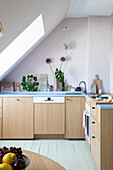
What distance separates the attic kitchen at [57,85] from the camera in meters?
3.33

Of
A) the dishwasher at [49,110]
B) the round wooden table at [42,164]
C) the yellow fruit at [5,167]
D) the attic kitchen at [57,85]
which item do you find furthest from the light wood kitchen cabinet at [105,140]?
the dishwasher at [49,110]

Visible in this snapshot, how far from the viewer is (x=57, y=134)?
402 cm

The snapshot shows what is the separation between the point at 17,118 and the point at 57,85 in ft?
3.75

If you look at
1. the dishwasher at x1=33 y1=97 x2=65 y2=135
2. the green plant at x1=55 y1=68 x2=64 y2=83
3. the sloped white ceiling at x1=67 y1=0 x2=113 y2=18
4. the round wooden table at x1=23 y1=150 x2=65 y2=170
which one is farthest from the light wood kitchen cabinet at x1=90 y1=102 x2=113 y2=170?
the sloped white ceiling at x1=67 y1=0 x2=113 y2=18

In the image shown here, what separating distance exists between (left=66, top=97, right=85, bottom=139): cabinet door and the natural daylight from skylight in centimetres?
133

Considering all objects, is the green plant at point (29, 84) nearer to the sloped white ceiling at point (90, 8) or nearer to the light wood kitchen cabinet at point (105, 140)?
the sloped white ceiling at point (90, 8)

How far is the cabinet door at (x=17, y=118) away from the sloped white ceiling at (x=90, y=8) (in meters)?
1.95

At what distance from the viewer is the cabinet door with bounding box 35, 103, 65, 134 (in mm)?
3965

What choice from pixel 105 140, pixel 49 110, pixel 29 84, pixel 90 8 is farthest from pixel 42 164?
pixel 90 8

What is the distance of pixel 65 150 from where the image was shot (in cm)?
342

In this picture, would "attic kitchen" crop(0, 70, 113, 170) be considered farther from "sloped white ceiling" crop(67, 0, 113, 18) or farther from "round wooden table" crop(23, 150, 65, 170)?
"round wooden table" crop(23, 150, 65, 170)

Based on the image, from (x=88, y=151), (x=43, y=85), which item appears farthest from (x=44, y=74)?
(x=88, y=151)

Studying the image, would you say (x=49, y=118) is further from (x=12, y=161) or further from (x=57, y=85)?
(x=12, y=161)

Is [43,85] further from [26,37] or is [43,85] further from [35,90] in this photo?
[26,37]
